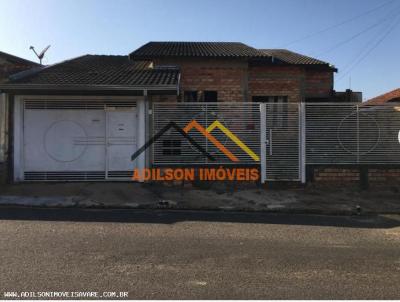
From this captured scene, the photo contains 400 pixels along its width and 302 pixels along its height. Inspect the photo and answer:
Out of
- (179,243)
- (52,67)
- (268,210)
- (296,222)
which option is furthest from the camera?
(52,67)

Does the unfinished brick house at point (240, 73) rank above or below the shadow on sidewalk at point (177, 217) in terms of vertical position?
above

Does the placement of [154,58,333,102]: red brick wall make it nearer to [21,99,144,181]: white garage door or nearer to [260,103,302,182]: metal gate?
[260,103,302,182]: metal gate

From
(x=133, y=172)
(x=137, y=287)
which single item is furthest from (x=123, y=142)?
(x=137, y=287)

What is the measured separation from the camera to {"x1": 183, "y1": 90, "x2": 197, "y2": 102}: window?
14.9 meters

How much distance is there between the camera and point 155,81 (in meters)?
12.4

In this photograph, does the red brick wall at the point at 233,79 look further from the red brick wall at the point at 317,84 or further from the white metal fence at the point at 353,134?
the white metal fence at the point at 353,134

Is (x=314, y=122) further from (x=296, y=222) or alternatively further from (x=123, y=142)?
(x=123, y=142)

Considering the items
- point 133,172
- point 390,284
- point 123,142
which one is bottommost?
point 390,284

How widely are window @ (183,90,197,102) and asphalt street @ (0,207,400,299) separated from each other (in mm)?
6695

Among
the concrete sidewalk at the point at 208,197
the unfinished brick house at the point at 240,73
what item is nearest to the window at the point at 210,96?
the unfinished brick house at the point at 240,73

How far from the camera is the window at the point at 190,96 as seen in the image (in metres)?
14.9

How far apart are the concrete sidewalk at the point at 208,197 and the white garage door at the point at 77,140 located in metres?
0.60

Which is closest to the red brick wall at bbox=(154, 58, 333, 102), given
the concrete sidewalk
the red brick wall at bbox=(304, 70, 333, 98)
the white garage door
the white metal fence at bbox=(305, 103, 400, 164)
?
the red brick wall at bbox=(304, 70, 333, 98)

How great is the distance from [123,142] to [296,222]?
19.3 ft
